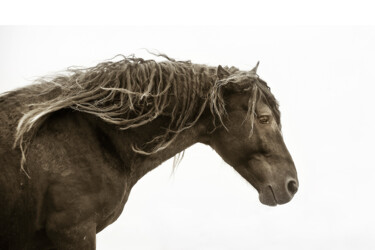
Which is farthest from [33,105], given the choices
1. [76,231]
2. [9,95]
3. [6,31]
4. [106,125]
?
[6,31]

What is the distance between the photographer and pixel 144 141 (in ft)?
6.89

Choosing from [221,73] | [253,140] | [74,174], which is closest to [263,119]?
[253,140]

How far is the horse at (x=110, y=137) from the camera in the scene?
184 cm

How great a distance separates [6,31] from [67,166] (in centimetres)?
298

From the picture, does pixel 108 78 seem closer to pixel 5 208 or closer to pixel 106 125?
pixel 106 125

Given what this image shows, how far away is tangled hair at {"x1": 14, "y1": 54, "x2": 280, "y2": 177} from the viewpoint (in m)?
2.03

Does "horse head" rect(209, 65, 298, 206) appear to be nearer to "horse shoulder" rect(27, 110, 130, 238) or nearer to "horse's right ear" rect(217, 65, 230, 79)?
"horse's right ear" rect(217, 65, 230, 79)

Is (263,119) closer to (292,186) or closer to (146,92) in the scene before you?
(292,186)

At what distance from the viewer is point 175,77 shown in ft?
7.03

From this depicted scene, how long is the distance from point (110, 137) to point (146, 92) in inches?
9.7

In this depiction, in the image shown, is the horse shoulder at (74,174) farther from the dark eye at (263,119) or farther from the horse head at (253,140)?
the dark eye at (263,119)

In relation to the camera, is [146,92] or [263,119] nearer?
[146,92]

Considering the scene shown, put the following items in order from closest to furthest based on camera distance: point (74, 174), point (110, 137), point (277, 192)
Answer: point (74, 174) < point (110, 137) < point (277, 192)

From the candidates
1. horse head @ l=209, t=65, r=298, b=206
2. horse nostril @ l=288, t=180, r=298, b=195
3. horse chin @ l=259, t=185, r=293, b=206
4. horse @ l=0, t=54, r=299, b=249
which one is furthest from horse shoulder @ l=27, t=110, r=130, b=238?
horse nostril @ l=288, t=180, r=298, b=195
